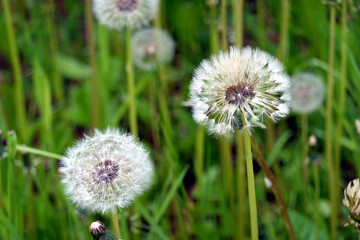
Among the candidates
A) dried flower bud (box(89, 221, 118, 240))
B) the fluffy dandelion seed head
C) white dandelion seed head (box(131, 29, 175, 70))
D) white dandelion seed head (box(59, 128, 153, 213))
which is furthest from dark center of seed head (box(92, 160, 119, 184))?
white dandelion seed head (box(131, 29, 175, 70))

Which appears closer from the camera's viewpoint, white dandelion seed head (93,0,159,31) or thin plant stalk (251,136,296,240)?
thin plant stalk (251,136,296,240)

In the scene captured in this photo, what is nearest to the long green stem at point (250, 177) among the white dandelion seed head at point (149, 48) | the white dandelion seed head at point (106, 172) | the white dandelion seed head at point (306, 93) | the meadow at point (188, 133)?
the meadow at point (188, 133)

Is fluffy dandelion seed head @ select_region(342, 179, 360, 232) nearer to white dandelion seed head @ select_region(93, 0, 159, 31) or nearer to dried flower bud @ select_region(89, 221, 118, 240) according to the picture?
dried flower bud @ select_region(89, 221, 118, 240)

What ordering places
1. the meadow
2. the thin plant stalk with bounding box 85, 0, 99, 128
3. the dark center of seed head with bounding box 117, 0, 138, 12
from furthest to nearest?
the thin plant stalk with bounding box 85, 0, 99, 128 < the dark center of seed head with bounding box 117, 0, 138, 12 < the meadow

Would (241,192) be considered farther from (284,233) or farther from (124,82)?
(124,82)

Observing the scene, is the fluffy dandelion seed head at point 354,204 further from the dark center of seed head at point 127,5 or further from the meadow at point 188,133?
the dark center of seed head at point 127,5

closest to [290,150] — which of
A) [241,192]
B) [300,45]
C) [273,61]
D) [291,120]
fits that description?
Result: [291,120]

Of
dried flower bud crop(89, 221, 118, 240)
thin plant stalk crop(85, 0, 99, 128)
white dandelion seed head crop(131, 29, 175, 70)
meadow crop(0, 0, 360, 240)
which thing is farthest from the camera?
white dandelion seed head crop(131, 29, 175, 70)
